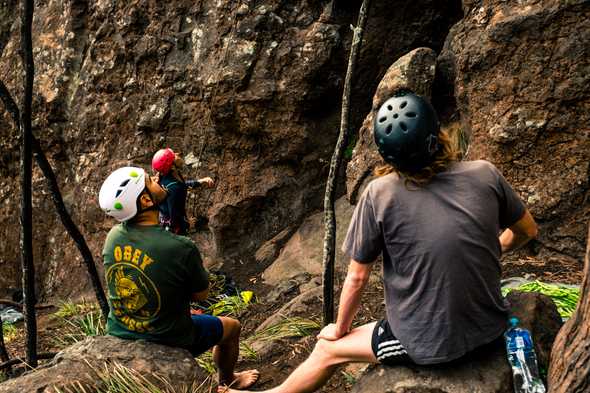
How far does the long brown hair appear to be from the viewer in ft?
8.72

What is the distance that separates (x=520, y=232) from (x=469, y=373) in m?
0.82

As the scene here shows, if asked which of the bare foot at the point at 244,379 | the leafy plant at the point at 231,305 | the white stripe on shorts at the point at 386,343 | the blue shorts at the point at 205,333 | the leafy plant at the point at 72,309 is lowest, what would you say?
the leafy plant at the point at 231,305

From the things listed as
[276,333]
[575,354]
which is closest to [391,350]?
[575,354]

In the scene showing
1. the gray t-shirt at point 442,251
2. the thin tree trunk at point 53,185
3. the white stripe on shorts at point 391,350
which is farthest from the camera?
the thin tree trunk at point 53,185

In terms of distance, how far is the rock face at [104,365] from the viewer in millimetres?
3408

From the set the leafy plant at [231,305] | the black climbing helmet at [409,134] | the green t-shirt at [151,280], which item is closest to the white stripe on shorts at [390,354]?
the black climbing helmet at [409,134]

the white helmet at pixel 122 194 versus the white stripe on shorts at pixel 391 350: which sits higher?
the white helmet at pixel 122 194

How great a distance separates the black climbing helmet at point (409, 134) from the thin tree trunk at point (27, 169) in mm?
3845

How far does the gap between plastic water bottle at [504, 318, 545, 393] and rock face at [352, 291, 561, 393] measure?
2.8 inches

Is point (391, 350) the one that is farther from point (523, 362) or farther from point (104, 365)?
point (104, 365)

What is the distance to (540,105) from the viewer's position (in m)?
5.62

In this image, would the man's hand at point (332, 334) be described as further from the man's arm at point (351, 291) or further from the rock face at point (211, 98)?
the rock face at point (211, 98)

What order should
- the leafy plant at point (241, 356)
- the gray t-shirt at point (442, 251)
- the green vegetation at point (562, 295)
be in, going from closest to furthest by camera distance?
the gray t-shirt at point (442, 251), the green vegetation at point (562, 295), the leafy plant at point (241, 356)

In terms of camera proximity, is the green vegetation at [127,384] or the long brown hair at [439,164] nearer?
the long brown hair at [439,164]
